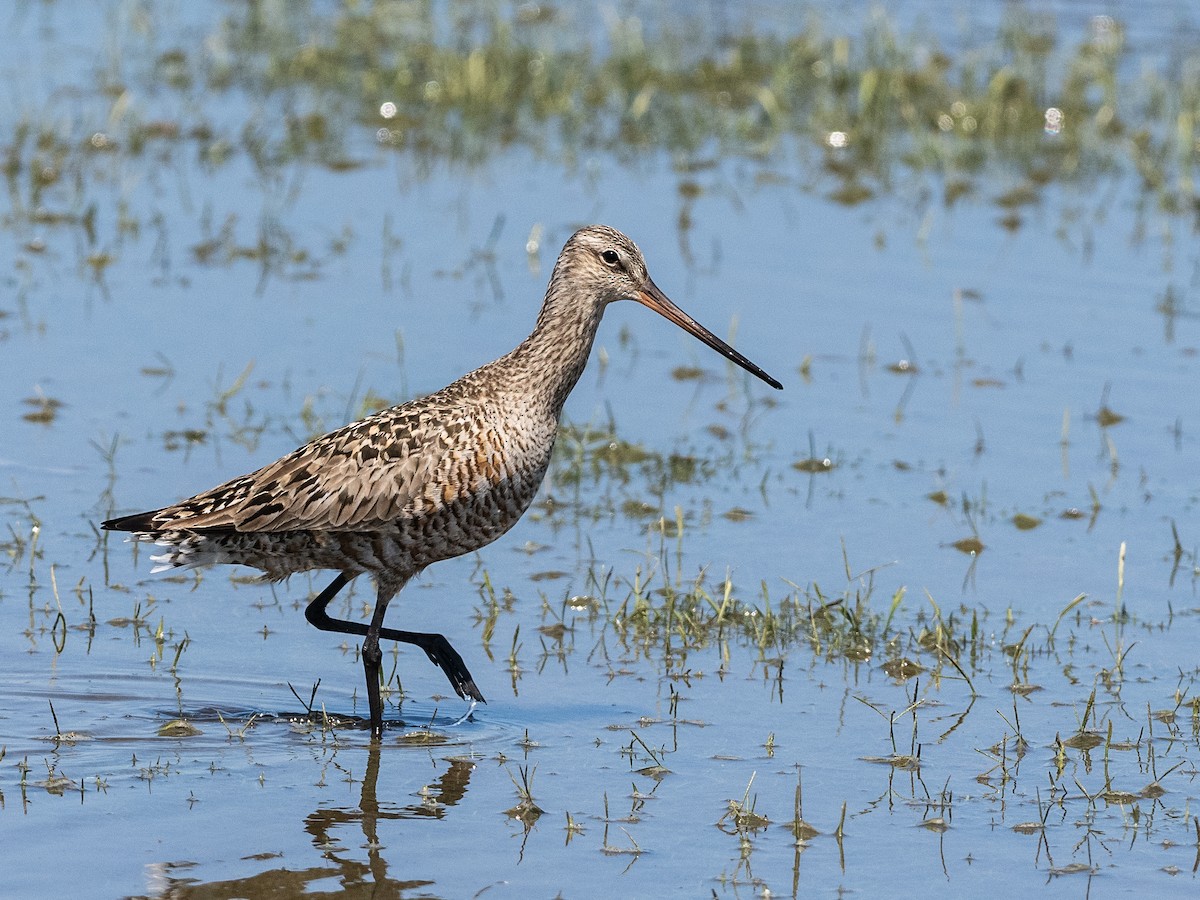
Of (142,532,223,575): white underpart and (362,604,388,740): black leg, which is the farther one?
(142,532,223,575): white underpart

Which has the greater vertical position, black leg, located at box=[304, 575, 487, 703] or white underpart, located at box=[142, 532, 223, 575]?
white underpart, located at box=[142, 532, 223, 575]

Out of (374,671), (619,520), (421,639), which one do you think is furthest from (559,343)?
(619,520)

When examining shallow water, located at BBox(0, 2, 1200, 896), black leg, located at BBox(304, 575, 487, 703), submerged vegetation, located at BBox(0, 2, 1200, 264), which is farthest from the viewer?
submerged vegetation, located at BBox(0, 2, 1200, 264)

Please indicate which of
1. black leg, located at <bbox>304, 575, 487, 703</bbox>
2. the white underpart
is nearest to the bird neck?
black leg, located at <bbox>304, 575, 487, 703</bbox>

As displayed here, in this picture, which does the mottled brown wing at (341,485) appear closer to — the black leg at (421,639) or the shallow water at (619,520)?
the black leg at (421,639)

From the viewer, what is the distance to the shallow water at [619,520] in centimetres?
531

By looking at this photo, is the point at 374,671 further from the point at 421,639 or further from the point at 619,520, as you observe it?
the point at 619,520

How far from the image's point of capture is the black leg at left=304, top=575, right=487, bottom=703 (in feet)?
20.2

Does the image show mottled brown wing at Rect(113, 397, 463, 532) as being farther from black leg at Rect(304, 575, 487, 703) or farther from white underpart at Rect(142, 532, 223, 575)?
black leg at Rect(304, 575, 487, 703)

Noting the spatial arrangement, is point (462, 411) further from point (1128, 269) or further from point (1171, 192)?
point (1171, 192)

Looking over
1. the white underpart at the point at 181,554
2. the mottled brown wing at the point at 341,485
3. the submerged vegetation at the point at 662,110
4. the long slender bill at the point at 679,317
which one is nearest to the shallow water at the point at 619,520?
the submerged vegetation at the point at 662,110

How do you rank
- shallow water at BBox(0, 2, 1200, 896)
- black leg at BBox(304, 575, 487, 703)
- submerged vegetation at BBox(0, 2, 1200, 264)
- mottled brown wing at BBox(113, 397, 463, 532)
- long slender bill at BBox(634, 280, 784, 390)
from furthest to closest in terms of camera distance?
submerged vegetation at BBox(0, 2, 1200, 264), long slender bill at BBox(634, 280, 784, 390), black leg at BBox(304, 575, 487, 703), mottled brown wing at BBox(113, 397, 463, 532), shallow water at BBox(0, 2, 1200, 896)

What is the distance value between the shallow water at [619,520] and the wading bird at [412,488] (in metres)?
0.38

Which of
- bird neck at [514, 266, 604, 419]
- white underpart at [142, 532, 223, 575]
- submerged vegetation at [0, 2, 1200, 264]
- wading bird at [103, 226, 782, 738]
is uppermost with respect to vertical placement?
submerged vegetation at [0, 2, 1200, 264]
